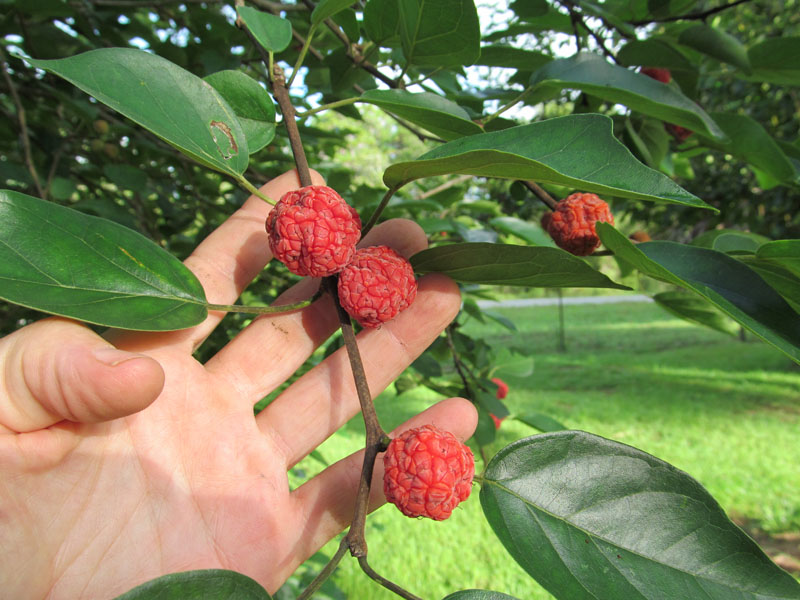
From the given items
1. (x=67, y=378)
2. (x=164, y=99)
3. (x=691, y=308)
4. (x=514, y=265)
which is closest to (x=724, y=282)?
(x=514, y=265)

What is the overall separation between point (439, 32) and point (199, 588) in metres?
1.00

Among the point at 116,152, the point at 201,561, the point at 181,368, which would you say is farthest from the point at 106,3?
the point at 201,561

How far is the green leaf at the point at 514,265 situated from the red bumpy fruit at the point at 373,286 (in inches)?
3.1

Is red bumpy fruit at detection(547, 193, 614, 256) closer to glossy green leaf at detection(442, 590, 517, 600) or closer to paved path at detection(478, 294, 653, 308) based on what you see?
glossy green leaf at detection(442, 590, 517, 600)

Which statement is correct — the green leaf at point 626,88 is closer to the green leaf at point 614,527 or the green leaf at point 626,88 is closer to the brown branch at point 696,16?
the brown branch at point 696,16

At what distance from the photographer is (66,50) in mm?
2035

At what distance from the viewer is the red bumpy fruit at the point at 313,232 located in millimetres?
873

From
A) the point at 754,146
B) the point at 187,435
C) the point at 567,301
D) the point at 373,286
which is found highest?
the point at 754,146

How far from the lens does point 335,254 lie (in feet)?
2.95

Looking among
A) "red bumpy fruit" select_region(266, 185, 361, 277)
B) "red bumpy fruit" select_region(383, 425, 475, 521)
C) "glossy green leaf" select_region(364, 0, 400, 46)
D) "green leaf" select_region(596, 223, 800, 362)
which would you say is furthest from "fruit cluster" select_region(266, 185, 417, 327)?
"glossy green leaf" select_region(364, 0, 400, 46)

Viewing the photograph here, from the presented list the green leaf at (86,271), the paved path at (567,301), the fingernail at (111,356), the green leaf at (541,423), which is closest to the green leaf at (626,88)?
the green leaf at (86,271)

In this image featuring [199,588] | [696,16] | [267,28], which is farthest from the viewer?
[696,16]

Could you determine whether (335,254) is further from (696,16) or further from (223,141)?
(696,16)

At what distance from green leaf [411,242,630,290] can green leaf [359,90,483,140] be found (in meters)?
0.19
